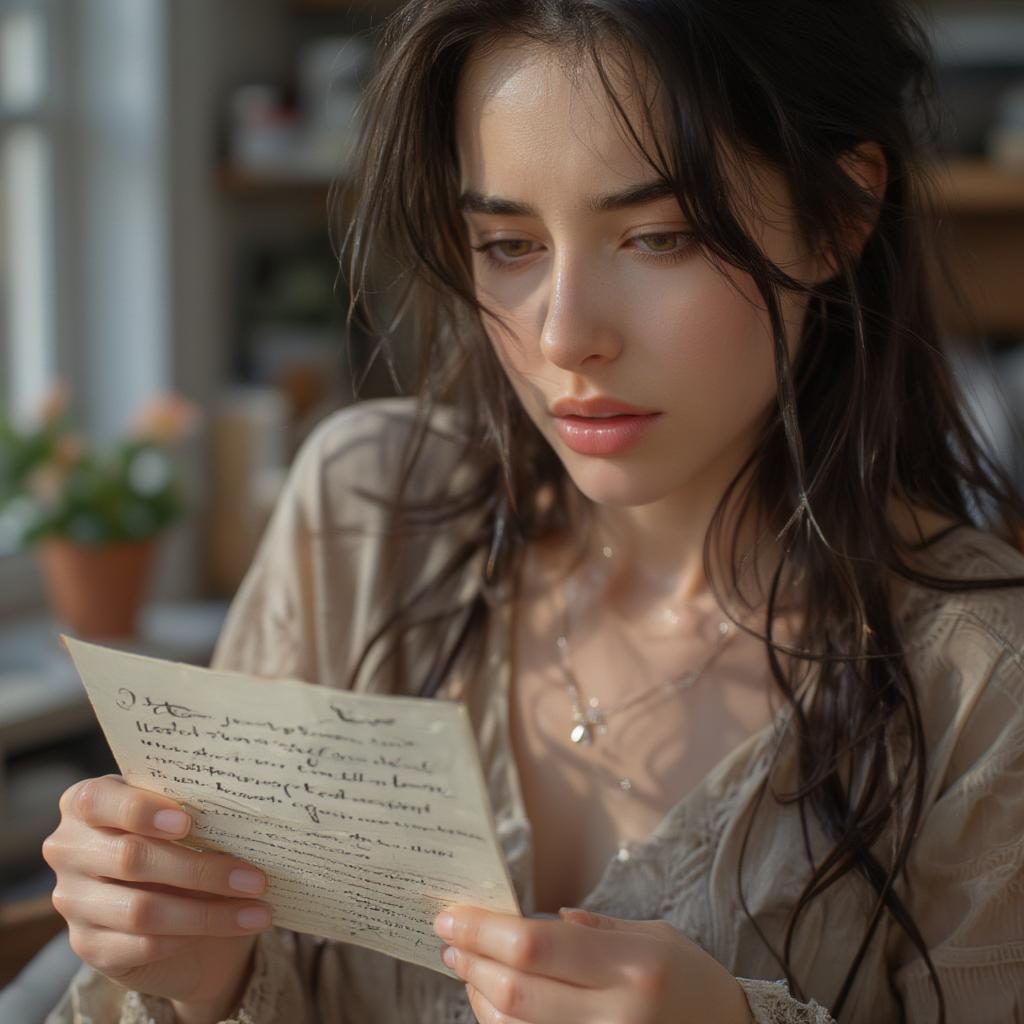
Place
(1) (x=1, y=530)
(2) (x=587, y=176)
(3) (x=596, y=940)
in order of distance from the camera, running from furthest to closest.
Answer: (1) (x=1, y=530)
(2) (x=587, y=176)
(3) (x=596, y=940)

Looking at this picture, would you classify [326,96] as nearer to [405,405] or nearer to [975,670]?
[405,405]

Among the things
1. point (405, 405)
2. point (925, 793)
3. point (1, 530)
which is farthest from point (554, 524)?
point (1, 530)

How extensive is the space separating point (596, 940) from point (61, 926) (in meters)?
0.70

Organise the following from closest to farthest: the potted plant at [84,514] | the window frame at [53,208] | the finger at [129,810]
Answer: the finger at [129,810]
the potted plant at [84,514]
the window frame at [53,208]

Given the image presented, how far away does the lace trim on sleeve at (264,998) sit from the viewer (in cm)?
92

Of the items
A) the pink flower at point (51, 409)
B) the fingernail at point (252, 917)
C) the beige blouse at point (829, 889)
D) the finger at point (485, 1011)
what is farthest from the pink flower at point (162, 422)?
the finger at point (485, 1011)

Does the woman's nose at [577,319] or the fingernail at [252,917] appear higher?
the woman's nose at [577,319]

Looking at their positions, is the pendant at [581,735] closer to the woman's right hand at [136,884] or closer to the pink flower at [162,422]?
the woman's right hand at [136,884]

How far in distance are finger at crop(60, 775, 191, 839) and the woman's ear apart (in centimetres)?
59

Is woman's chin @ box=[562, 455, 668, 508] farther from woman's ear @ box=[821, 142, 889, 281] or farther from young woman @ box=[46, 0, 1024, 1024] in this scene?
woman's ear @ box=[821, 142, 889, 281]

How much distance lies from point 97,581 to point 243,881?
1216 millimetres

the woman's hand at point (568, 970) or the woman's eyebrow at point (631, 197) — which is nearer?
the woman's hand at point (568, 970)

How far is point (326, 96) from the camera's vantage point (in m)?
2.72

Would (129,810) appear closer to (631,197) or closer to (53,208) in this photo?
(631,197)
